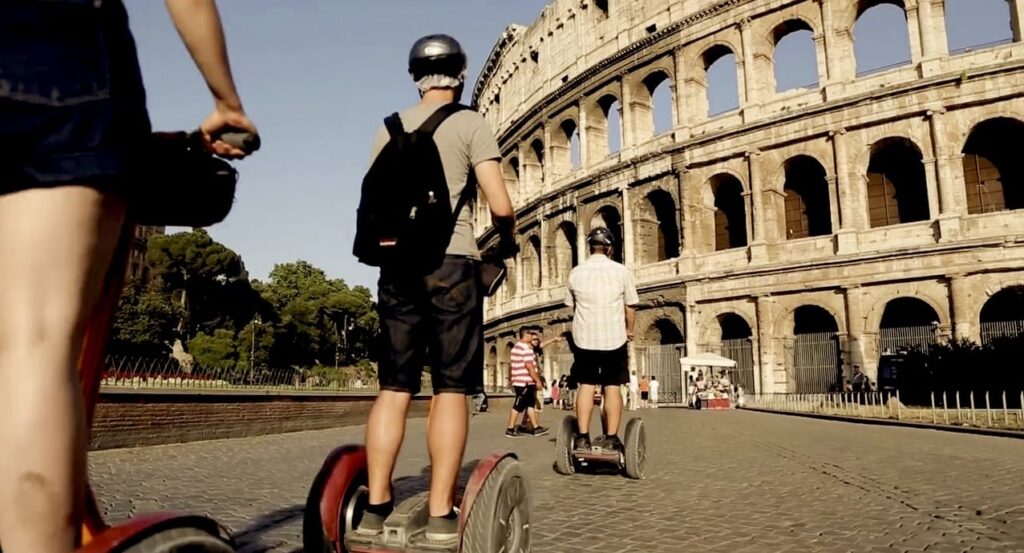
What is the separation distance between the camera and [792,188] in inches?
992

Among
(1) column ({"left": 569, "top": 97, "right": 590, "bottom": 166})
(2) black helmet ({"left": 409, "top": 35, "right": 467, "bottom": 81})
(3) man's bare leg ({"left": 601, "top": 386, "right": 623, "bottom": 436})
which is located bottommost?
(3) man's bare leg ({"left": 601, "top": 386, "right": 623, "bottom": 436})

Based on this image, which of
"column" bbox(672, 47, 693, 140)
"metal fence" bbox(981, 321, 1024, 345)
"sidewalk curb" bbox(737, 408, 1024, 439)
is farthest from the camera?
"column" bbox(672, 47, 693, 140)

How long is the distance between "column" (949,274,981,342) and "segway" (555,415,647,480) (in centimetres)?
1866

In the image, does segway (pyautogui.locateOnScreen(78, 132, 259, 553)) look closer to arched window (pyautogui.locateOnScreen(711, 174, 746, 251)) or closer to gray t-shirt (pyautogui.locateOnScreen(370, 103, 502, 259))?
gray t-shirt (pyautogui.locateOnScreen(370, 103, 502, 259))

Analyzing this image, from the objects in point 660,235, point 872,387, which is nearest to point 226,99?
point 872,387

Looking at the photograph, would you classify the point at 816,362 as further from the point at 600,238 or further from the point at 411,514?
the point at 411,514

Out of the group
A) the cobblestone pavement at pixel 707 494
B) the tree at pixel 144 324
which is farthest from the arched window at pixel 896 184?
the tree at pixel 144 324

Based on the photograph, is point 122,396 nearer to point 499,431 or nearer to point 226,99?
point 499,431

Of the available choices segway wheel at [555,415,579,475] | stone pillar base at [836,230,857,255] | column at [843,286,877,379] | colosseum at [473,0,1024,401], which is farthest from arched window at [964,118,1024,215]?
segway wheel at [555,415,579,475]

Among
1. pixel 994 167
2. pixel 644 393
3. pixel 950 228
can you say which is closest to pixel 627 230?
pixel 644 393

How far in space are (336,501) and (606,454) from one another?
3.57 meters

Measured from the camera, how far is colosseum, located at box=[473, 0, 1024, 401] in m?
21.0

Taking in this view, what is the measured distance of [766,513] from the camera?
432cm

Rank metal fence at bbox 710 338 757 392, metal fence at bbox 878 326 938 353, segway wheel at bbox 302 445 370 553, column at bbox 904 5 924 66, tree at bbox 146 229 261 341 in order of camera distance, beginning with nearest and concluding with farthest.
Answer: segway wheel at bbox 302 445 370 553 → metal fence at bbox 878 326 938 353 → column at bbox 904 5 924 66 → metal fence at bbox 710 338 757 392 → tree at bbox 146 229 261 341
